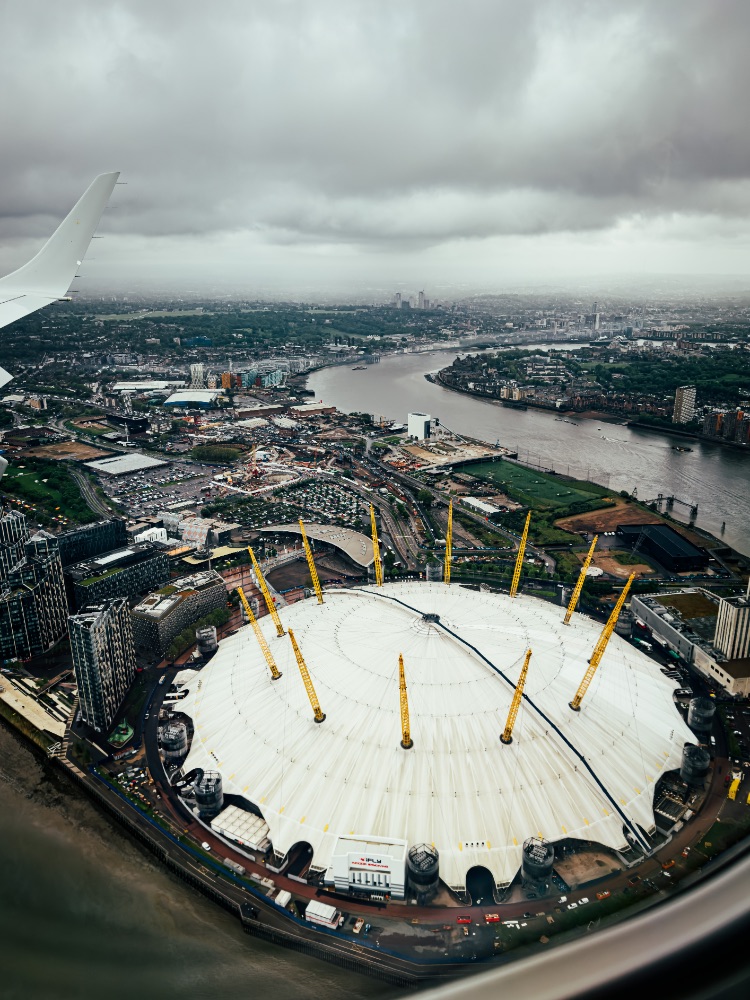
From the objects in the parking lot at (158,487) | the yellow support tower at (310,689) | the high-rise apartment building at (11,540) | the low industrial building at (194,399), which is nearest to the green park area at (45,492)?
the parking lot at (158,487)

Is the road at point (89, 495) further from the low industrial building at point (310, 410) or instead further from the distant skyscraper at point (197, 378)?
the distant skyscraper at point (197, 378)

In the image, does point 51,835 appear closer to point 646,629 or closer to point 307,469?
point 646,629

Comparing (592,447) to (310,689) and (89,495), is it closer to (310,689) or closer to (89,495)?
(89,495)

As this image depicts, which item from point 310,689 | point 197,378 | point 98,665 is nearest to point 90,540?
point 98,665


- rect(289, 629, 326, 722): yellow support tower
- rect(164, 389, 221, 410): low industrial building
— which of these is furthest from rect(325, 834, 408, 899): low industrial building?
rect(164, 389, 221, 410): low industrial building

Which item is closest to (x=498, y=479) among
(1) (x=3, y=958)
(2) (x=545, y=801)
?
(2) (x=545, y=801)

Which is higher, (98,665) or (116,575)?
(98,665)
